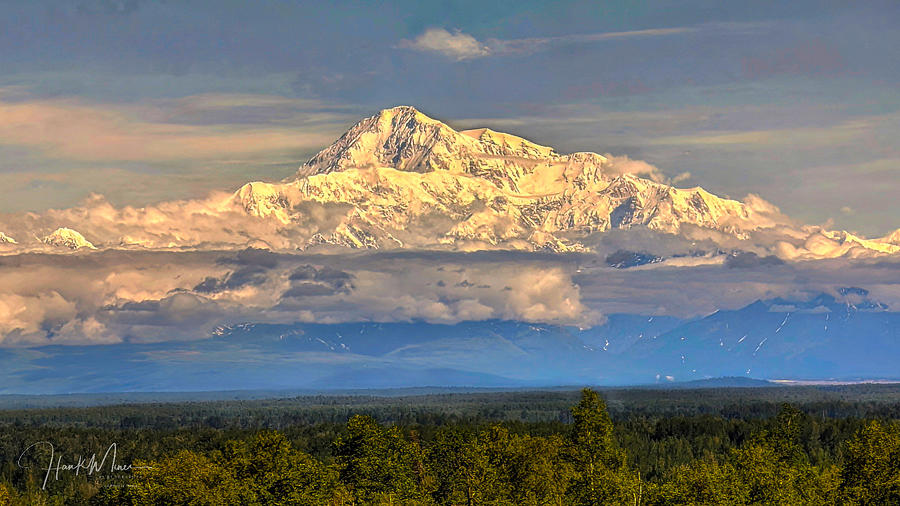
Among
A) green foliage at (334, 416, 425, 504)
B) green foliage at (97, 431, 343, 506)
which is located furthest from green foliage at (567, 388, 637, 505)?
green foliage at (97, 431, 343, 506)

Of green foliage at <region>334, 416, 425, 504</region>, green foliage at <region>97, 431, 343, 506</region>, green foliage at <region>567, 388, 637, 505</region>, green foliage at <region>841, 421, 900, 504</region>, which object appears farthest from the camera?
green foliage at <region>567, 388, 637, 505</region>

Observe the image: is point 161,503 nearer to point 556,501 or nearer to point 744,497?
point 556,501

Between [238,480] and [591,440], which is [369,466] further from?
[591,440]

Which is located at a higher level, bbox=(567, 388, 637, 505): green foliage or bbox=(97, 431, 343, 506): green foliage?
bbox=(567, 388, 637, 505): green foliage

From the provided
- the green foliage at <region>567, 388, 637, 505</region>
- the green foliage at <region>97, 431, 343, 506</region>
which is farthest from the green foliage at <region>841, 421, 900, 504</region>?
the green foliage at <region>97, 431, 343, 506</region>

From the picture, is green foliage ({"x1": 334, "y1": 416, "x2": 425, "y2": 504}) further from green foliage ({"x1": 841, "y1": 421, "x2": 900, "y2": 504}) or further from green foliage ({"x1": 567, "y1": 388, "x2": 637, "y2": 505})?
green foliage ({"x1": 841, "y1": 421, "x2": 900, "y2": 504})

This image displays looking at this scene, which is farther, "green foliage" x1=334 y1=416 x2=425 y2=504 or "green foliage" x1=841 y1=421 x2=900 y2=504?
"green foliage" x1=334 y1=416 x2=425 y2=504

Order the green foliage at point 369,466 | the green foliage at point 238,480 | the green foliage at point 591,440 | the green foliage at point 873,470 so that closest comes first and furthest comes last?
the green foliage at point 238,480, the green foliage at point 873,470, the green foliage at point 369,466, the green foliage at point 591,440

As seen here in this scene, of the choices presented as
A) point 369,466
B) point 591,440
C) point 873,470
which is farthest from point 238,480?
point 873,470

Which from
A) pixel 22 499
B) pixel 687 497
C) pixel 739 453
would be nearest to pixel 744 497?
pixel 687 497

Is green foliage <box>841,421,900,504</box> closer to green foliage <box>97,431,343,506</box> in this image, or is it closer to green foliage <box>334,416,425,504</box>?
green foliage <box>334,416,425,504</box>

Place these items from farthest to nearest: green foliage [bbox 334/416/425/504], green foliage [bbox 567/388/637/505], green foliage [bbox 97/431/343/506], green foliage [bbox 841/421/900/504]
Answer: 1. green foliage [bbox 567/388/637/505]
2. green foliage [bbox 334/416/425/504]
3. green foliage [bbox 841/421/900/504]
4. green foliage [bbox 97/431/343/506]

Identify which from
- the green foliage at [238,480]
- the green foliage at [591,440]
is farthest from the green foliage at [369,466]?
the green foliage at [591,440]

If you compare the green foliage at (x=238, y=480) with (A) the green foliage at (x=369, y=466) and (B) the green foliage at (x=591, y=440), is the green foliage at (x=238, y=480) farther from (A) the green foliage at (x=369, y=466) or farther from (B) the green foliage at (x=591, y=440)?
(B) the green foliage at (x=591, y=440)
